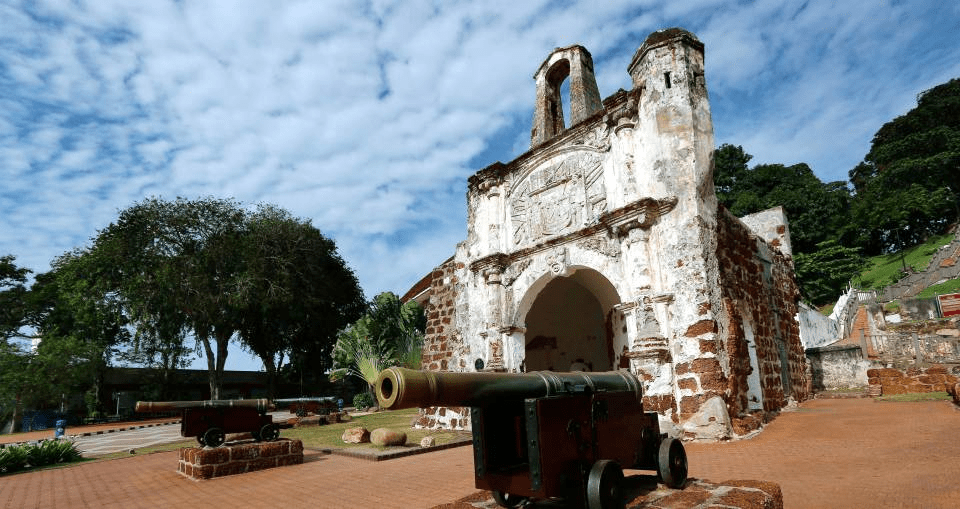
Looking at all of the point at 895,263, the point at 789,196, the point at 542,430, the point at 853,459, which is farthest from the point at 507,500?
the point at 895,263

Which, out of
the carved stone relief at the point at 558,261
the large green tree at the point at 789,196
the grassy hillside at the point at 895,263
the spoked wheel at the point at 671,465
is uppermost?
the large green tree at the point at 789,196

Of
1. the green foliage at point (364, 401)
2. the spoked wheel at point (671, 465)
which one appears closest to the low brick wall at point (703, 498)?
the spoked wheel at point (671, 465)

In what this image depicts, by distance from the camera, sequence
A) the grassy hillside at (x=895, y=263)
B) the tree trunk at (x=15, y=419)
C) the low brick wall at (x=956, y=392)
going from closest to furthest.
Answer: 1. the low brick wall at (x=956, y=392)
2. the tree trunk at (x=15, y=419)
3. the grassy hillside at (x=895, y=263)

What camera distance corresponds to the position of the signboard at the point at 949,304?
78.8ft

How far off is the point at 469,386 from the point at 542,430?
1.65 feet

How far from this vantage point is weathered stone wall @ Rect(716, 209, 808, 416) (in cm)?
805

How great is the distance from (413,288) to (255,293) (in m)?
8.25

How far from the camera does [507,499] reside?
355 cm

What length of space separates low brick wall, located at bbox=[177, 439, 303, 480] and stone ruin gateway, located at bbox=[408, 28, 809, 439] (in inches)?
161

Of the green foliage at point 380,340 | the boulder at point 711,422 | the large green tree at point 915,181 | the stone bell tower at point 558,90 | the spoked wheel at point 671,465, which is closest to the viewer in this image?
the spoked wheel at point 671,465

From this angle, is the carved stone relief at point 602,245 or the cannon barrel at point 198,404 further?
the carved stone relief at point 602,245

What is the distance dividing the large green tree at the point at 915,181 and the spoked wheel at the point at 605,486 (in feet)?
140

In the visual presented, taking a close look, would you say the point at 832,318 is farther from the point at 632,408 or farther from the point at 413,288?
the point at 632,408

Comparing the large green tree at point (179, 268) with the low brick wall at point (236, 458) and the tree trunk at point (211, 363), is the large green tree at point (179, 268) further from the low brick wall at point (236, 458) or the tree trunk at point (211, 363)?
the low brick wall at point (236, 458)
